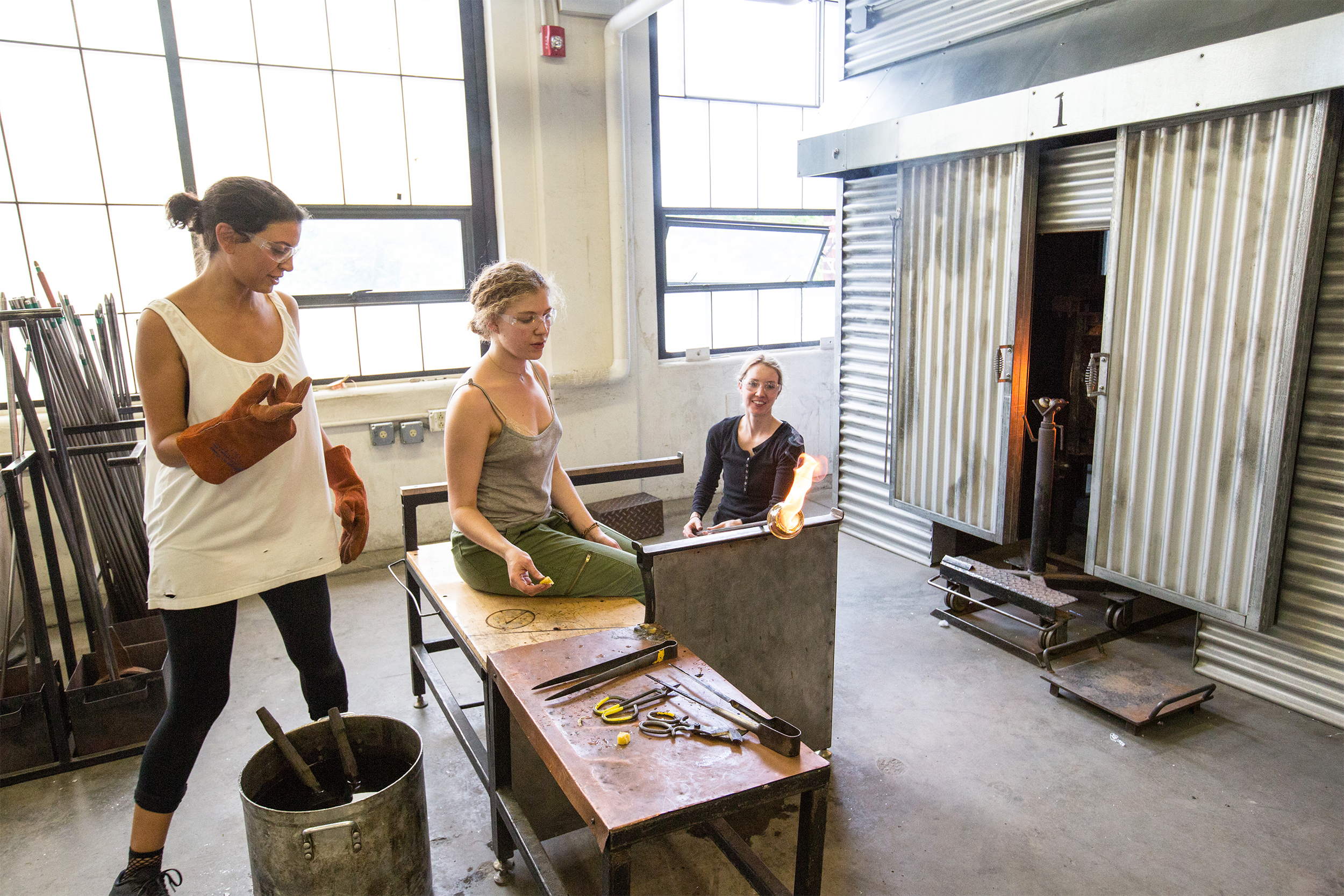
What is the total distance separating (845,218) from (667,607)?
3189 millimetres

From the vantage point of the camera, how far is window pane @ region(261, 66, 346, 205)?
4176 millimetres

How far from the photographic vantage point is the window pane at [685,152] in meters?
5.22

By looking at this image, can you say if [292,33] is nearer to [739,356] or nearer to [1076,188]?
[739,356]

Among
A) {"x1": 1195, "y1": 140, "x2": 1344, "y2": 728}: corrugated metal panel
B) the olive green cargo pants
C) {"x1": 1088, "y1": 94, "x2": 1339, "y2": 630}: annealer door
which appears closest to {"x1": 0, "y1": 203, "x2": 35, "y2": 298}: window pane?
the olive green cargo pants

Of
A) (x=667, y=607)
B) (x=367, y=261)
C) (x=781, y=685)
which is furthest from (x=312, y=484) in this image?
(x=367, y=261)

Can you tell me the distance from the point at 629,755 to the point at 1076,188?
3.13 m

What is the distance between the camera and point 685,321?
551 cm

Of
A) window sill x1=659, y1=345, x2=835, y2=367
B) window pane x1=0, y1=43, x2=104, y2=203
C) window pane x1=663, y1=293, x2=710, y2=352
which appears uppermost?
window pane x1=0, y1=43, x2=104, y2=203

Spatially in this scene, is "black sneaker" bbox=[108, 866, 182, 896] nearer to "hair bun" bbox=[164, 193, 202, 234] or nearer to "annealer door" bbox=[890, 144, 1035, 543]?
"hair bun" bbox=[164, 193, 202, 234]

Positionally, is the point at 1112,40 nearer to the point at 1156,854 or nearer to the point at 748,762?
the point at 1156,854

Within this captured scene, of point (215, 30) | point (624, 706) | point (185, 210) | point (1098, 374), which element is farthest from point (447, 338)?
point (624, 706)

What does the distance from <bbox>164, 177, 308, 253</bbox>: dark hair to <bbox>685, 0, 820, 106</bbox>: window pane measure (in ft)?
12.8

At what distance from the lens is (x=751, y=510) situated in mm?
3391

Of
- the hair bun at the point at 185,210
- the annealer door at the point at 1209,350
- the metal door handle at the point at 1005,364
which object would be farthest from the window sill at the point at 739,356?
the hair bun at the point at 185,210
